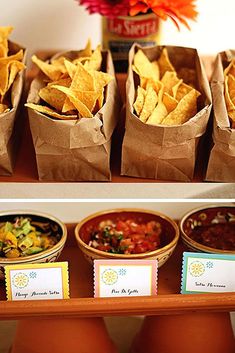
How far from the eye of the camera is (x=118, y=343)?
1.62m

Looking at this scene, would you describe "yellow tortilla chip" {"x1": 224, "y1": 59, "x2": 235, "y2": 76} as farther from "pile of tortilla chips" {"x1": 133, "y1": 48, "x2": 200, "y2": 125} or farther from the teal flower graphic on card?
the teal flower graphic on card

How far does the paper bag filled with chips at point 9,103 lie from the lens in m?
1.06

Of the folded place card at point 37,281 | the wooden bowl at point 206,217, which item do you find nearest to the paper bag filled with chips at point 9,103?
the folded place card at point 37,281

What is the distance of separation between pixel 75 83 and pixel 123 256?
0.37 m

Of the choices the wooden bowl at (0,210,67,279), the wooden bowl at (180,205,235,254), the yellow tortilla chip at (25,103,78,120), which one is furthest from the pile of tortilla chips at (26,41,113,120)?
the wooden bowl at (180,205,235,254)

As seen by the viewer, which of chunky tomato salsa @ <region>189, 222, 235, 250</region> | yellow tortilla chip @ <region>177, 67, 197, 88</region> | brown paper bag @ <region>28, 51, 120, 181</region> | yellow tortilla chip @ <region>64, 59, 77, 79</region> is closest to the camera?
brown paper bag @ <region>28, 51, 120, 181</region>

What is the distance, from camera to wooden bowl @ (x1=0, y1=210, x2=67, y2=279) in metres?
1.23

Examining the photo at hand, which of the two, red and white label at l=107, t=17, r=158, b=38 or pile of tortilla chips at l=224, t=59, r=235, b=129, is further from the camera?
red and white label at l=107, t=17, r=158, b=38

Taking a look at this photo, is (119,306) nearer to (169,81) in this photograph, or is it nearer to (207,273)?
(207,273)

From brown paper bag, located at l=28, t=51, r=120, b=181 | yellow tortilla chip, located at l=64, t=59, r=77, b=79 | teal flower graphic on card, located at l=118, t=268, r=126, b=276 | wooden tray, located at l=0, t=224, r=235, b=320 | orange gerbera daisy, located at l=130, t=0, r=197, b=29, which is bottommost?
wooden tray, located at l=0, t=224, r=235, b=320

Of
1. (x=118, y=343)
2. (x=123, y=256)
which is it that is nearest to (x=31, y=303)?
(x=123, y=256)

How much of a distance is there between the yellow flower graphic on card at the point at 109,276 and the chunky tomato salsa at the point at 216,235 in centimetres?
25

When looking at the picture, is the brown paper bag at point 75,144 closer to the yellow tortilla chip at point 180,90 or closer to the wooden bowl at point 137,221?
the yellow tortilla chip at point 180,90

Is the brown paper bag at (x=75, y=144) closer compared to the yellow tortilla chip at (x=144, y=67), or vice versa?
the brown paper bag at (x=75, y=144)
